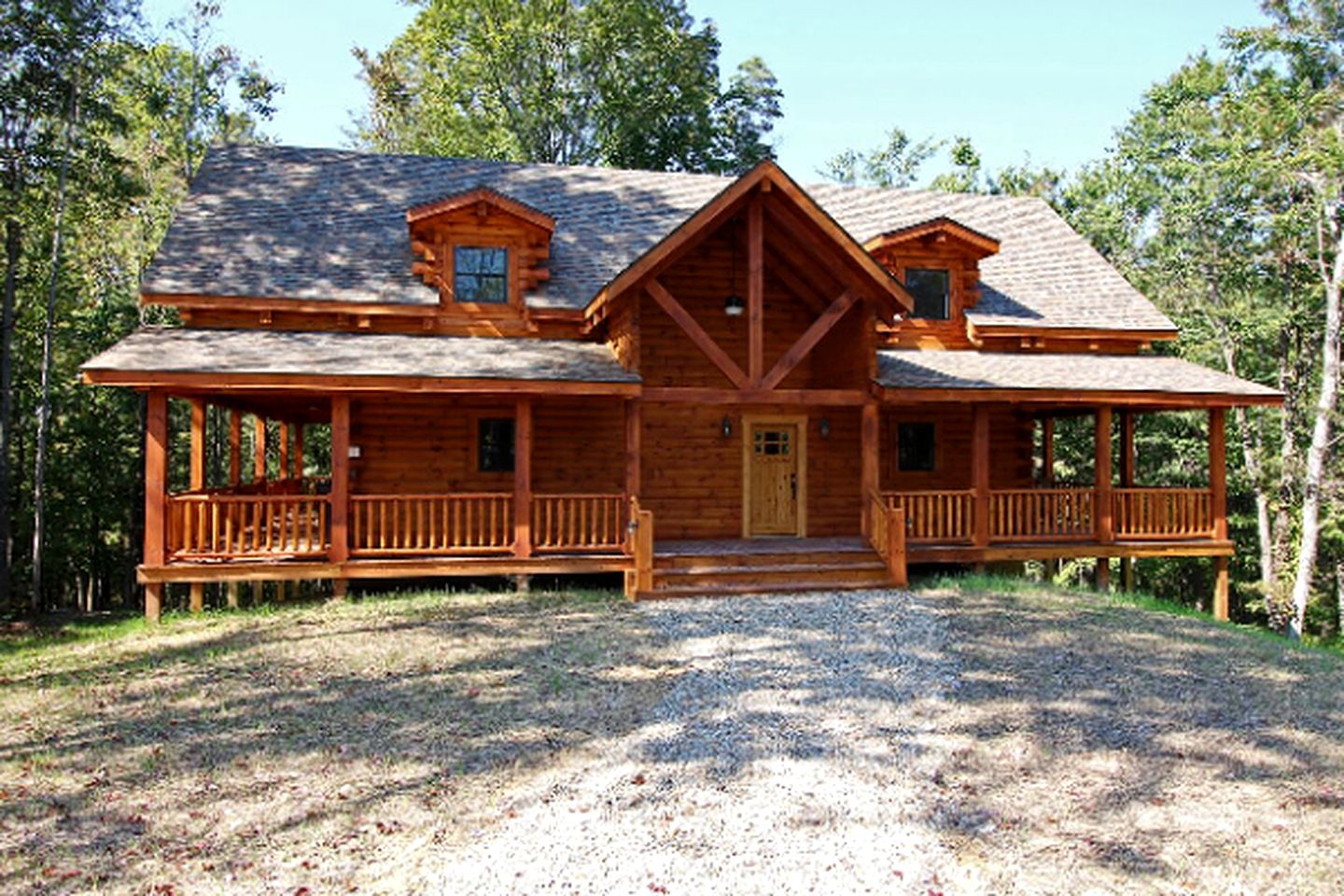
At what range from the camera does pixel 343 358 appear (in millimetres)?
12773

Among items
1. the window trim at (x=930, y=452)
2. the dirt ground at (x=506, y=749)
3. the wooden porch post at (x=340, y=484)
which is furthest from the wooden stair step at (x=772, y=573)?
the wooden porch post at (x=340, y=484)

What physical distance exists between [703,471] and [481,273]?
17.1 feet

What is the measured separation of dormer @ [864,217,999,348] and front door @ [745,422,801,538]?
3.01 metres

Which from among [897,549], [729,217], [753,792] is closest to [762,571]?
[897,549]

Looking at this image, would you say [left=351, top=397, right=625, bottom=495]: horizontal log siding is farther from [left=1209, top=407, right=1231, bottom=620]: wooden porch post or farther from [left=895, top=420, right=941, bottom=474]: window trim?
[left=1209, top=407, right=1231, bottom=620]: wooden porch post

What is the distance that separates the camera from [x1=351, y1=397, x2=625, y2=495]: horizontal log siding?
48.6 feet

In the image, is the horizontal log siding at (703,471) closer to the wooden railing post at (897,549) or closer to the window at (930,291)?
the window at (930,291)

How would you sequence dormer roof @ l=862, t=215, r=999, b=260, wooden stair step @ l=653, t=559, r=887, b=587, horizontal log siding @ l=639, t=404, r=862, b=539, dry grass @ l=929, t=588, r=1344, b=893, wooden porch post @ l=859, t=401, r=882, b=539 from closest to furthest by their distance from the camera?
dry grass @ l=929, t=588, r=1344, b=893, wooden stair step @ l=653, t=559, r=887, b=587, wooden porch post @ l=859, t=401, r=882, b=539, horizontal log siding @ l=639, t=404, r=862, b=539, dormer roof @ l=862, t=215, r=999, b=260

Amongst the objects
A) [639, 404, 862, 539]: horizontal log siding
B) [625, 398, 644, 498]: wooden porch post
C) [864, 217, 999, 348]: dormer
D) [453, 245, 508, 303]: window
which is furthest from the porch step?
[453, 245, 508, 303]: window

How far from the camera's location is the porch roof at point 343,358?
11805mm

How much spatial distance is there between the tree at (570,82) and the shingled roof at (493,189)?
46.4ft

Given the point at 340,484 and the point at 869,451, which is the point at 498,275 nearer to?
the point at 340,484

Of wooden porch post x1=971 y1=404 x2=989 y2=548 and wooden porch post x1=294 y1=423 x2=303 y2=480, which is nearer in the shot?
wooden porch post x1=971 y1=404 x2=989 y2=548

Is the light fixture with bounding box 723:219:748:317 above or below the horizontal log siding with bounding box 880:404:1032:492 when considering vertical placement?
above
